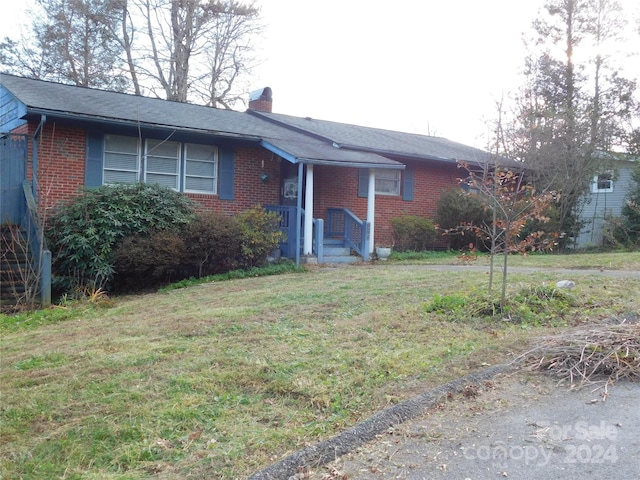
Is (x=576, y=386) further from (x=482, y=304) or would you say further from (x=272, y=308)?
(x=272, y=308)

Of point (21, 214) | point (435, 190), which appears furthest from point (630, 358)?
point (435, 190)

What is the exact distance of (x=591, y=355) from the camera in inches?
188

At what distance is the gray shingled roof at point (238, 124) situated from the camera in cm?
1227

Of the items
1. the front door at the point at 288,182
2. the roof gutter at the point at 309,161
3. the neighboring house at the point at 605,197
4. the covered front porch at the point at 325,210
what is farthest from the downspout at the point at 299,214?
the neighboring house at the point at 605,197

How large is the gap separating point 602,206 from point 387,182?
14.7 meters

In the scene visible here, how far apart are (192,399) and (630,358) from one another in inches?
142

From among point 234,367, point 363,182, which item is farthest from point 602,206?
point 234,367

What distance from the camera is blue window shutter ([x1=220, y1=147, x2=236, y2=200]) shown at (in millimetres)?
14125

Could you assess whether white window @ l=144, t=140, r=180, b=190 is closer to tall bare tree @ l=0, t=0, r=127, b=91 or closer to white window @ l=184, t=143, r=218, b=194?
white window @ l=184, t=143, r=218, b=194

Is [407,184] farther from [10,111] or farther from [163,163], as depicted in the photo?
[10,111]

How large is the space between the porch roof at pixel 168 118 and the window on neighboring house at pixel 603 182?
32.8ft

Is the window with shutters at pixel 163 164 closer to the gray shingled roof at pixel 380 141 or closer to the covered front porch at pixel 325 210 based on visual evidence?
the covered front porch at pixel 325 210

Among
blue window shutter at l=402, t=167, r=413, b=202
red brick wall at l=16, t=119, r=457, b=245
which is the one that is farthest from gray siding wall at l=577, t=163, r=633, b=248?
blue window shutter at l=402, t=167, r=413, b=202

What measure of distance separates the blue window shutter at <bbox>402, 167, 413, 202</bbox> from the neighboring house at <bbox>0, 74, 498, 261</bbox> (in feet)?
0.10
